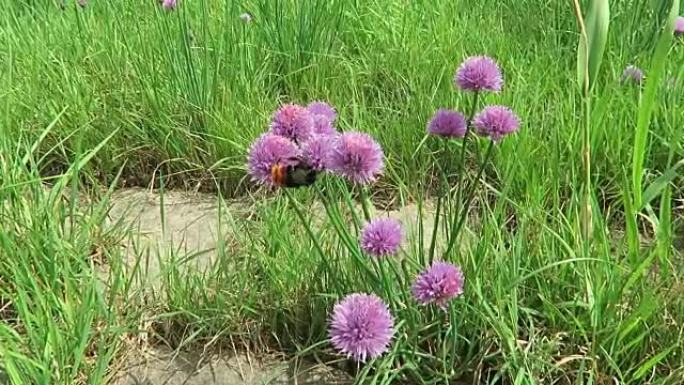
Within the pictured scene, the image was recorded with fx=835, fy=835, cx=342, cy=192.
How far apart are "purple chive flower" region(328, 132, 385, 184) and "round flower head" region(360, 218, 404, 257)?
6cm

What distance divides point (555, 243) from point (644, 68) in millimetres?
709

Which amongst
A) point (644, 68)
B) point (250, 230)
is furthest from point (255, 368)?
point (644, 68)

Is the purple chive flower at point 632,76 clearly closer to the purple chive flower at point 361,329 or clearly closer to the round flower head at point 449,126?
the round flower head at point 449,126

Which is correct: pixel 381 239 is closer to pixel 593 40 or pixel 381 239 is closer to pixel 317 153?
pixel 317 153

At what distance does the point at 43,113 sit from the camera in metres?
1.92

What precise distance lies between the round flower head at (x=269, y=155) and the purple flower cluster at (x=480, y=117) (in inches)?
8.8

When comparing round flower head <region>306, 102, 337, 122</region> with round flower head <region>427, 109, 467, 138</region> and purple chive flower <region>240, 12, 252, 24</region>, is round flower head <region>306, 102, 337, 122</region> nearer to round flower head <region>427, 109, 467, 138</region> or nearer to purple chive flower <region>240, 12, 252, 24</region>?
round flower head <region>427, 109, 467, 138</region>

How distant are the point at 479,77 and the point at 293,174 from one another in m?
0.30

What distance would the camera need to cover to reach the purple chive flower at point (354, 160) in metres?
1.03

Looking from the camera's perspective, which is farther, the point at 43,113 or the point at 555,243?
the point at 43,113

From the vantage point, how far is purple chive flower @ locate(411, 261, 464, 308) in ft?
3.33

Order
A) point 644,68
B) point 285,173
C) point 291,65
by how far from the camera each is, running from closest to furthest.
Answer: point 285,173
point 644,68
point 291,65

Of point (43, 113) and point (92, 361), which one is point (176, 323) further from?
point (43, 113)

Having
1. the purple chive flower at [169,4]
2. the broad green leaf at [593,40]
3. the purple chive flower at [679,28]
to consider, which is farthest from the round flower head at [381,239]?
the purple chive flower at [169,4]
